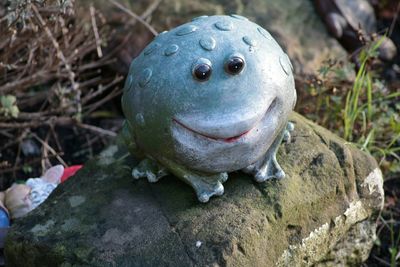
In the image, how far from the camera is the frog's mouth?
2.08 metres

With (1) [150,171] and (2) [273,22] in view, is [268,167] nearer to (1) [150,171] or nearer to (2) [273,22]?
(1) [150,171]

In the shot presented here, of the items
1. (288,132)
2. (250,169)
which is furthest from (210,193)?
(288,132)

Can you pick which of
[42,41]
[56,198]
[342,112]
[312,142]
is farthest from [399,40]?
[56,198]

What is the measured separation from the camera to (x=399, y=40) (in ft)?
15.3

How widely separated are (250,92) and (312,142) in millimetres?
621

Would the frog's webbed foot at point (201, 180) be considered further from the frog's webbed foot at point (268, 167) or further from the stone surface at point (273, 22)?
the stone surface at point (273, 22)

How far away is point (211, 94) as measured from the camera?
2.07m

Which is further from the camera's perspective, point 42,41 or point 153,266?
point 42,41

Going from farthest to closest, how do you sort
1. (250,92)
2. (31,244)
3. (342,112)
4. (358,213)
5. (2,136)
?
1. (2,136)
2. (342,112)
3. (358,213)
4. (31,244)
5. (250,92)

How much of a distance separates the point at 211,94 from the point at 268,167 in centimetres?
48

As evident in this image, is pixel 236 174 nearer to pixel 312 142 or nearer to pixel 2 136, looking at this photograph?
pixel 312 142

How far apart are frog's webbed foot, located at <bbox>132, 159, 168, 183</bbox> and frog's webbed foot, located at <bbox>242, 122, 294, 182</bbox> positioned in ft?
1.07

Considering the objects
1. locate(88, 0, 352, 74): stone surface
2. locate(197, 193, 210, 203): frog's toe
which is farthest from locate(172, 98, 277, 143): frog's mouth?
locate(88, 0, 352, 74): stone surface

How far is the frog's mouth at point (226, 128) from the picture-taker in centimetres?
208
